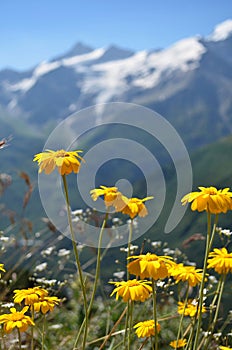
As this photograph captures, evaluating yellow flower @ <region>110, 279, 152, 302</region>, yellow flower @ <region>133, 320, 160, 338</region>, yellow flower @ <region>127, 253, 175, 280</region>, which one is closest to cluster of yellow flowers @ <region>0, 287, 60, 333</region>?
yellow flower @ <region>110, 279, 152, 302</region>

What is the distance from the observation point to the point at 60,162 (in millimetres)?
2699

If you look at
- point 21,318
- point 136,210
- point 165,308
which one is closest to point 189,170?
point 136,210

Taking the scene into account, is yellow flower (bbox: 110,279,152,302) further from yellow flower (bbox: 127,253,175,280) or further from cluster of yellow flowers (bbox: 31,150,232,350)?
yellow flower (bbox: 127,253,175,280)

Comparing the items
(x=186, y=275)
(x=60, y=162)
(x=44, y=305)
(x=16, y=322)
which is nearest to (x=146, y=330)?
(x=186, y=275)

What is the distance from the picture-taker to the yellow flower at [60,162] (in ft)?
8.87

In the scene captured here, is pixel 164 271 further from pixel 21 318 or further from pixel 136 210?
pixel 21 318

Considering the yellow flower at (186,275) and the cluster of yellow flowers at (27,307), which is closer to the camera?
the cluster of yellow flowers at (27,307)

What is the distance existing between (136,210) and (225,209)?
0.74m

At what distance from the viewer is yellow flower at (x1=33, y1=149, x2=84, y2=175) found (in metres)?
2.70

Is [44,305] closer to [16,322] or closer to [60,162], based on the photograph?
[16,322]

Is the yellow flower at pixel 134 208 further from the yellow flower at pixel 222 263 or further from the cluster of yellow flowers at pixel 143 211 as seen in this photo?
the yellow flower at pixel 222 263

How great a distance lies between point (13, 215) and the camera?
508 cm

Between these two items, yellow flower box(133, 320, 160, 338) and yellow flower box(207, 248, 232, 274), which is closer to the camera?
yellow flower box(207, 248, 232, 274)

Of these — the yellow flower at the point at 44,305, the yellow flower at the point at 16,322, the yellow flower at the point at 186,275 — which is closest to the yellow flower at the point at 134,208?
the yellow flower at the point at 186,275
